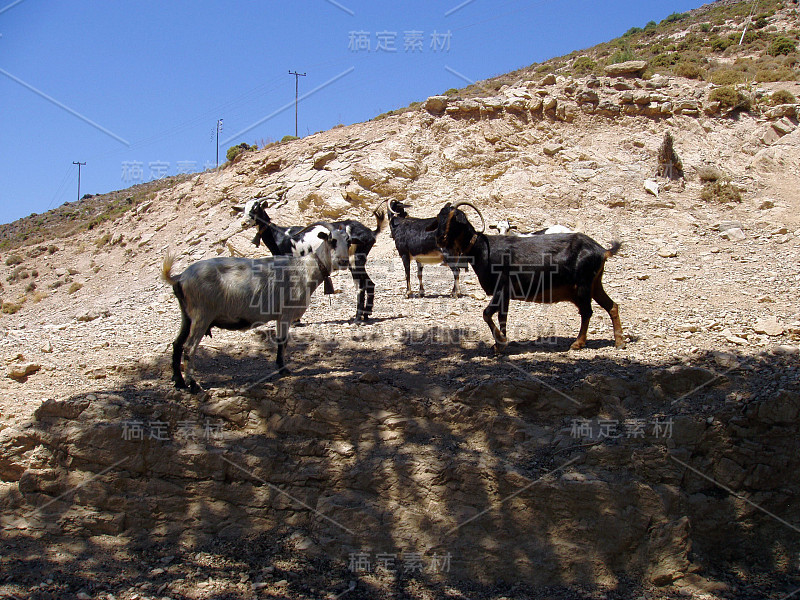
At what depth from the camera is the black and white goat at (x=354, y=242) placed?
1003cm

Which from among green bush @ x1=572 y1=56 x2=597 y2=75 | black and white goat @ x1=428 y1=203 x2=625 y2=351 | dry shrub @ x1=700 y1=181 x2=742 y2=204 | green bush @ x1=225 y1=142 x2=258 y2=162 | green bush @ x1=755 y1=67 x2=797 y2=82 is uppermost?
green bush @ x1=572 y1=56 x2=597 y2=75

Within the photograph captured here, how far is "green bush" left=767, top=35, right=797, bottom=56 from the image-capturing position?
76.2 feet

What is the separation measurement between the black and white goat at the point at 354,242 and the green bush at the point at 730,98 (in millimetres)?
14309

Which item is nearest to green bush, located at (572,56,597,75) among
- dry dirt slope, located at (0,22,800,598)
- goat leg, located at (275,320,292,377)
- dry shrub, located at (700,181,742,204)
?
dry shrub, located at (700,181,742,204)

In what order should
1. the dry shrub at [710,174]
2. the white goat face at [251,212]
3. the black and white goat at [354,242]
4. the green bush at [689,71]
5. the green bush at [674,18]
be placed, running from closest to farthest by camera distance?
the black and white goat at [354,242] < the white goat face at [251,212] < the dry shrub at [710,174] < the green bush at [689,71] < the green bush at [674,18]

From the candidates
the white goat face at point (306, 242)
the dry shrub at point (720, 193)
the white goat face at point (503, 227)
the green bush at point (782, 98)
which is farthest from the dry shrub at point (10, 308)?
the green bush at point (782, 98)

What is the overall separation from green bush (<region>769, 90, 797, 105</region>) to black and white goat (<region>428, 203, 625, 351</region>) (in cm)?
1500

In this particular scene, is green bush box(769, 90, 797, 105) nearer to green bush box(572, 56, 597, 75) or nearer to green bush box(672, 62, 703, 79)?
green bush box(672, 62, 703, 79)

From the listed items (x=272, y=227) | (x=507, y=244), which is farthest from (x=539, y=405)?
(x=272, y=227)

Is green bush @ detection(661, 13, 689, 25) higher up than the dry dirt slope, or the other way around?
green bush @ detection(661, 13, 689, 25)

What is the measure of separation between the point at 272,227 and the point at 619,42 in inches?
1223

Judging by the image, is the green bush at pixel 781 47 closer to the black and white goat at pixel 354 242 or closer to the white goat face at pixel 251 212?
the black and white goat at pixel 354 242

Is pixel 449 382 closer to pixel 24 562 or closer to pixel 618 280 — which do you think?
pixel 24 562

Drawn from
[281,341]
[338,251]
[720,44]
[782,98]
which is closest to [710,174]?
[782,98]
